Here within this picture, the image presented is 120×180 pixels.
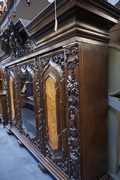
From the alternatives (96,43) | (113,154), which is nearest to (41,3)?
(96,43)

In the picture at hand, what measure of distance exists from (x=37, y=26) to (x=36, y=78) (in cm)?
61

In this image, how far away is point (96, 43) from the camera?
110 centimetres

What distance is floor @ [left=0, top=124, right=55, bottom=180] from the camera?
1.62 meters

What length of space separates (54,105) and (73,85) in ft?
1.36

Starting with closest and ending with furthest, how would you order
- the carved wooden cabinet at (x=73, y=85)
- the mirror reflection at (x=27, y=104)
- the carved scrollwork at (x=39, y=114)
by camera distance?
the carved wooden cabinet at (x=73, y=85) → the carved scrollwork at (x=39, y=114) → the mirror reflection at (x=27, y=104)

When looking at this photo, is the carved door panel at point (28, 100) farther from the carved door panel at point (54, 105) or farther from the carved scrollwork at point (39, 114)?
the carved door panel at point (54, 105)

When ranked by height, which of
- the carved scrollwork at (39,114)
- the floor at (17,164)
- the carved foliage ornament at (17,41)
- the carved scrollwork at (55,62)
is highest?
the carved foliage ornament at (17,41)

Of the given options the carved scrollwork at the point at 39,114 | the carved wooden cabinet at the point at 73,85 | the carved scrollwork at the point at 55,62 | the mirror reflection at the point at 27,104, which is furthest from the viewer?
the mirror reflection at the point at 27,104

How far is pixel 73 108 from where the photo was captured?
104 centimetres

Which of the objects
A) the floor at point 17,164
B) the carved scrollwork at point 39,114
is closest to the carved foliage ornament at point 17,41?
the carved scrollwork at point 39,114

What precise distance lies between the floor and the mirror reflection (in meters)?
0.36

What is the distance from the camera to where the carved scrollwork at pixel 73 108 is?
1.00 metres

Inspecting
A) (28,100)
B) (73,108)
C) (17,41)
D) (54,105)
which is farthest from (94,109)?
(17,41)

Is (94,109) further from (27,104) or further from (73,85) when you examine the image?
(27,104)
